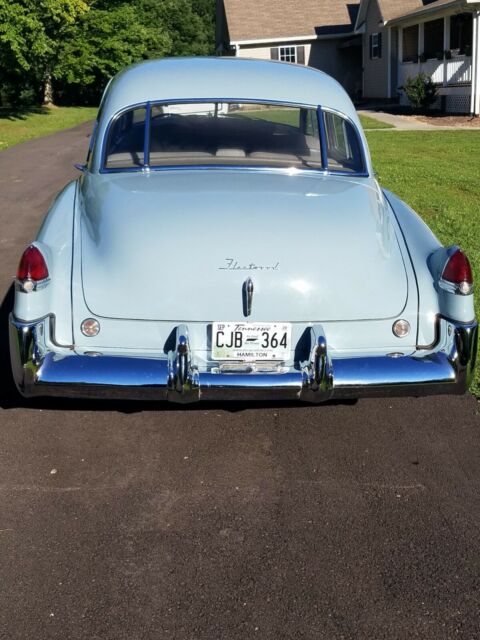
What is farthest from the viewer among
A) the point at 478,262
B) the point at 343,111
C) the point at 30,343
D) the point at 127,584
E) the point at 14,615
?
the point at 478,262

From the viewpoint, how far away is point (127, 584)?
9.85 feet

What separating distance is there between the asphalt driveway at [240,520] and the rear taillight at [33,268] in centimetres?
90

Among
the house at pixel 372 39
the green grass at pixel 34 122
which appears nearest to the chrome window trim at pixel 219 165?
the green grass at pixel 34 122

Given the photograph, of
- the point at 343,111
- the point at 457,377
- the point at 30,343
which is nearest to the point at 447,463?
the point at 457,377

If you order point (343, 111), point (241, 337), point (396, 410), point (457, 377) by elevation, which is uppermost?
point (343, 111)

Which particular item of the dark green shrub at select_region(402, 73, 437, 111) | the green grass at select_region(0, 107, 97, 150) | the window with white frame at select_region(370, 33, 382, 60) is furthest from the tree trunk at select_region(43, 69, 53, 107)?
the dark green shrub at select_region(402, 73, 437, 111)

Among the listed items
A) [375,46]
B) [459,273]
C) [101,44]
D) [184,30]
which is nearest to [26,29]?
[101,44]

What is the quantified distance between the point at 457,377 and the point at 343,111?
227 cm

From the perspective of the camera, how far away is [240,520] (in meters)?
3.46

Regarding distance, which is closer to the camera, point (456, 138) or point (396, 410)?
point (396, 410)

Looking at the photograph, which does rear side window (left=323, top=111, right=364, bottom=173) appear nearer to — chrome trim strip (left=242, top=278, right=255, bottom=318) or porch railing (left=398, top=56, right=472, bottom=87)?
chrome trim strip (left=242, top=278, right=255, bottom=318)

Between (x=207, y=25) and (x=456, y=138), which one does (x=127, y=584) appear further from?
(x=207, y=25)

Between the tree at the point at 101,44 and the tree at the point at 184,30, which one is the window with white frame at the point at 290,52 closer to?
the tree at the point at 101,44

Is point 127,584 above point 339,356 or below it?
below
